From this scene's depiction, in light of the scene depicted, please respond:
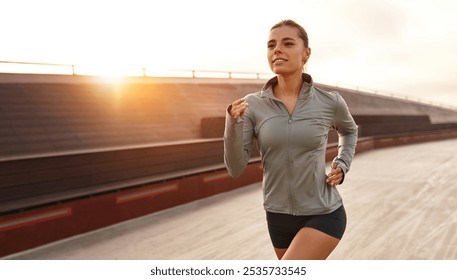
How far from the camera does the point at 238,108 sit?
179 cm

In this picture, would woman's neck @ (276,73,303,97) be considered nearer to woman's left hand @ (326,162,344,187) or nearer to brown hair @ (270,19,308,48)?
brown hair @ (270,19,308,48)

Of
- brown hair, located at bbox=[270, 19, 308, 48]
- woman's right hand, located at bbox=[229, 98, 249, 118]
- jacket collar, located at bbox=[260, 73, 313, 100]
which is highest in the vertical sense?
brown hair, located at bbox=[270, 19, 308, 48]

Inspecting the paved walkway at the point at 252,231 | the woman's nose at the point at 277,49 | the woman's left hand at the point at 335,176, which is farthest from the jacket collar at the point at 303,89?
the paved walkway at the point at 252,231

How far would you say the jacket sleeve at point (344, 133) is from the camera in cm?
216

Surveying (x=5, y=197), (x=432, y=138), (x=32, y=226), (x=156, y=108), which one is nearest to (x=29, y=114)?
(x=5, y=197)

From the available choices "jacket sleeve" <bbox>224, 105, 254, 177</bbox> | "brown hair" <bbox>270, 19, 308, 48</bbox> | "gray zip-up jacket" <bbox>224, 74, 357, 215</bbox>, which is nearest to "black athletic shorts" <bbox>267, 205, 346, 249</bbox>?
"gray zip-up jacket" <bbox>224, 74, 357, 215</bbox>

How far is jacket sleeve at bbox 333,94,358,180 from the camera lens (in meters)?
2.16

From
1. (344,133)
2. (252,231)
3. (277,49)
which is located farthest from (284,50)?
(252,231)

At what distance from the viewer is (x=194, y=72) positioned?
1795 cm

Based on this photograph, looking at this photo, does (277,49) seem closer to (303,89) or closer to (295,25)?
(295,25)

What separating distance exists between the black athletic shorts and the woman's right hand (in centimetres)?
71

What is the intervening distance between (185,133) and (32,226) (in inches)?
268

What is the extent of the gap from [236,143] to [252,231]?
4916 millimetres
